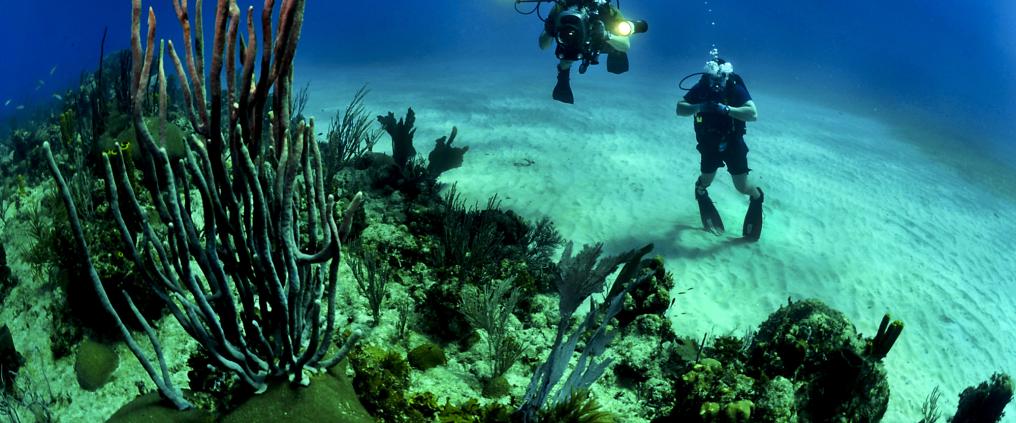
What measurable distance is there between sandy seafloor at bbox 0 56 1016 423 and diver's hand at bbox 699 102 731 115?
1.89 metres

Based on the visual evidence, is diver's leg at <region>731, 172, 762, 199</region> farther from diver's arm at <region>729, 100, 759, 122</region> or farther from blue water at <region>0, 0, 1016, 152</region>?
blue water at <region>0, 0, 1016, 152</region>

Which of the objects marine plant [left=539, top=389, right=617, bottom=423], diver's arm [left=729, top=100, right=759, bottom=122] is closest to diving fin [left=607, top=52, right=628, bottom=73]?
diver's arm [left=729, top=100, right=759, bottom=122]

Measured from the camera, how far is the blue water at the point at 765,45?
121 feet

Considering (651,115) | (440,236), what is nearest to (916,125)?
(651,115)

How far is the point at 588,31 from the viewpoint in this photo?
6.51m

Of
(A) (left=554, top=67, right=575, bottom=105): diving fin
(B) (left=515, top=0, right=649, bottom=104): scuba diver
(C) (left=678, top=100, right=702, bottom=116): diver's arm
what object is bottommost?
(C) (left=678, top=100, right=702, bottom=116): diver's arm

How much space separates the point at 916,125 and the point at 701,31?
4425 centimetres

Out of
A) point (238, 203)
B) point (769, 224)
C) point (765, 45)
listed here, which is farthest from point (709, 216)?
point (765, 45)

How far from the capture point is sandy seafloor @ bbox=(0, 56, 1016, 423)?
5.30 meters

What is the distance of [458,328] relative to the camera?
374cm

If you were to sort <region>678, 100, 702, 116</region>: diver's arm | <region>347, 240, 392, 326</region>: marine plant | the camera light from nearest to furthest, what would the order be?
<region>347, 240, 392, 326</region>: marine plant < the camera light < <region>678, 100, 702, 116</region>: diver's arm

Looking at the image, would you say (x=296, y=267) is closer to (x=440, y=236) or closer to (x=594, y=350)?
(x=594, y=350)

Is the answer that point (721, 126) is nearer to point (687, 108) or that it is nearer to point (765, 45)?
point (687, 108)

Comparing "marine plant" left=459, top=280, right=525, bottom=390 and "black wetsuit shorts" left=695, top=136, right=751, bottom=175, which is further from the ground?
"black wetsuit shorts" left=695, top=136, right=751, bottom=175
